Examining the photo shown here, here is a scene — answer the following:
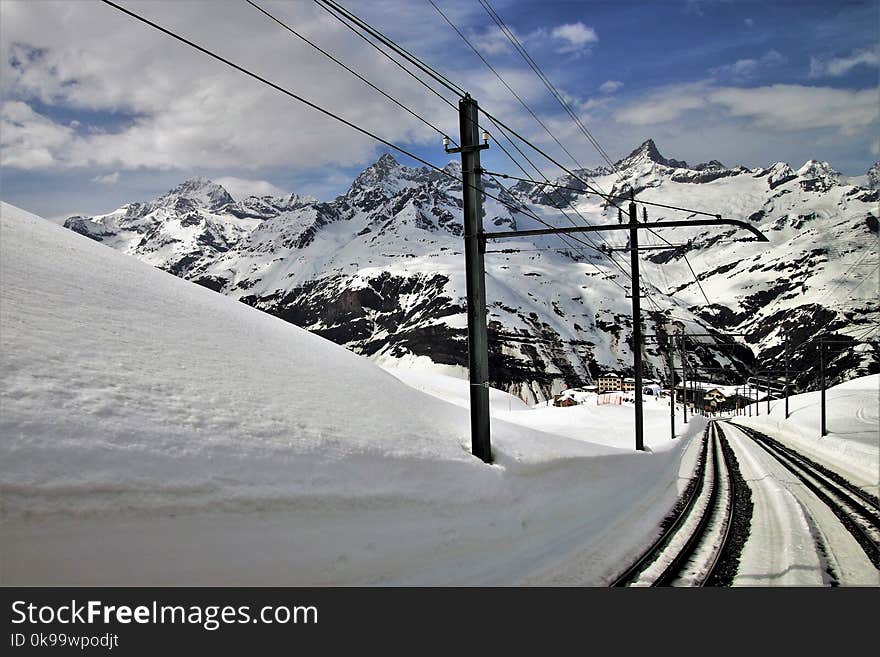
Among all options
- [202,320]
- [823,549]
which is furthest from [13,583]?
[823,549]

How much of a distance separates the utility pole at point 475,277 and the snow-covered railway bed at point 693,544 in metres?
3.67

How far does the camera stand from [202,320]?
39.8 ft

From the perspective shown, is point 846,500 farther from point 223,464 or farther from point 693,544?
point 223,464

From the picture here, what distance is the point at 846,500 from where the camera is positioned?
18609 mm

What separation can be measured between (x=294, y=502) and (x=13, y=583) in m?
3.11

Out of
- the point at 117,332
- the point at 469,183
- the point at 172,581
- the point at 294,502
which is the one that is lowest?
the point at 172,581

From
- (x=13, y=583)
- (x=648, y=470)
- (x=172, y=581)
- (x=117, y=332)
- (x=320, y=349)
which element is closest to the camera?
(x=13, y=583)

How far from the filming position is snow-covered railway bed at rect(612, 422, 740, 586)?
382 inches

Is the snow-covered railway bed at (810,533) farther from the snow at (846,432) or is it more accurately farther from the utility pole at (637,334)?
the utility pole at (637,334)

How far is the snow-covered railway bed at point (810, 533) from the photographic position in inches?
396

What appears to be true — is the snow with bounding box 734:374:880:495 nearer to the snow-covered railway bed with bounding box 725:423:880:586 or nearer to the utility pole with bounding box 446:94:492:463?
the snow-covered railway bed with bounding box 725:423:880:586

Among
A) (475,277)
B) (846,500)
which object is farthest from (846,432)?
(475,277)

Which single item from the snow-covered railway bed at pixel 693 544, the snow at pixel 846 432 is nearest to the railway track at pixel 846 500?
the snow at pixel 846 432

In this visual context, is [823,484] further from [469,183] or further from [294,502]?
[294,502]
